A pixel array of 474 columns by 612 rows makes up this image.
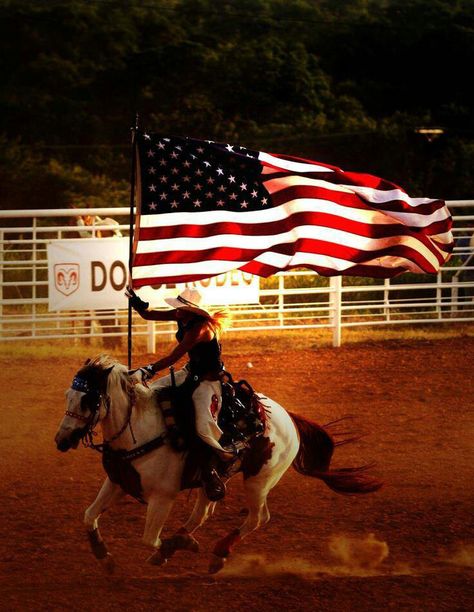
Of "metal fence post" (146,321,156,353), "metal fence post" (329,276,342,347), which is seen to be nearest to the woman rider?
"metal fence post" (146,321,156,353)

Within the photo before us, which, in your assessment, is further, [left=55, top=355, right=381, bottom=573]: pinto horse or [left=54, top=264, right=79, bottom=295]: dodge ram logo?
[left=54, top=264, right=79, bottom=295]: dodge ram logo

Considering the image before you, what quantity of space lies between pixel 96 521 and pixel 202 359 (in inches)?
46.5

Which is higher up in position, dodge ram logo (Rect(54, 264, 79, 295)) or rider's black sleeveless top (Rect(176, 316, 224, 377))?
dodge ram logo (Rect(54, 264, 79, 295))

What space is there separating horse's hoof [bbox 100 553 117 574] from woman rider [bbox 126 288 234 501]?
2.36ft

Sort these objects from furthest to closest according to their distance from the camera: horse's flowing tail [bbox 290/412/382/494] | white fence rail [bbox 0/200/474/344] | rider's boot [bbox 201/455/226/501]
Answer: white fence rail [bbox 0/200/474/344], horse's flowing tail [bbox 290/412/382/494], rider's boot [bbox 201/455/226/501]

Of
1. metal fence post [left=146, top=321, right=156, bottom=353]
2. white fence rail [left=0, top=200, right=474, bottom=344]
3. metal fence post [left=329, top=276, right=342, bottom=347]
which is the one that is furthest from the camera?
metal fence post [left=329, top=276, right=342, bottom=347]

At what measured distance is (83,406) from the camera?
5.74 metres

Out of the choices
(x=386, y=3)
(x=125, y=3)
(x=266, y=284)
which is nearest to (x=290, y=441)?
(x=266, y=284)

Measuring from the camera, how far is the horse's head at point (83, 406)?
5.71m

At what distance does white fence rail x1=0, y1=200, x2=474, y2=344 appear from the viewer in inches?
541

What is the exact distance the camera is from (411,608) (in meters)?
5.67

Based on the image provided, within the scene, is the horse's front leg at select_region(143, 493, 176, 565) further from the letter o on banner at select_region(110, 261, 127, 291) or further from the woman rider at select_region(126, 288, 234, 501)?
the letter o on banner at select_region(110, 261, 127, 291)

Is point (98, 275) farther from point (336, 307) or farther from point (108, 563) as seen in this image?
point (108, 563)

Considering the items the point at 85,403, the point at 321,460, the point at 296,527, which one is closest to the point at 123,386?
the point at 85,403
